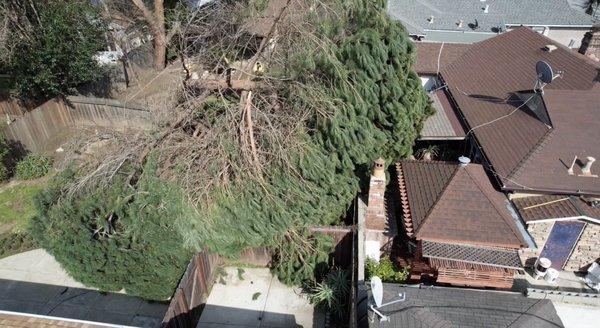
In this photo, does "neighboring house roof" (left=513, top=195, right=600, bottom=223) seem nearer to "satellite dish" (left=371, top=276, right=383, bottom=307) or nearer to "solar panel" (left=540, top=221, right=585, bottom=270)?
"solar panel" (left=540, top=221, right=585, bottom=270)

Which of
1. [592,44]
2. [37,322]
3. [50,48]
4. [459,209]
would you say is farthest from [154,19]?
[592,44]

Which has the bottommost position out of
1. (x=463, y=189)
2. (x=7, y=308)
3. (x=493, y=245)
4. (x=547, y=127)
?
(x=7, y=308)

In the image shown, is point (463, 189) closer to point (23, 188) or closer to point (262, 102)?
point (262, 102)

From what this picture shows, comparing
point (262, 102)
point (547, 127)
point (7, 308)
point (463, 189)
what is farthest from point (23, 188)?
point (547, 127)

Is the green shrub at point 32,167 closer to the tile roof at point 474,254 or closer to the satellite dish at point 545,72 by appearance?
the tile roof at point 474,254

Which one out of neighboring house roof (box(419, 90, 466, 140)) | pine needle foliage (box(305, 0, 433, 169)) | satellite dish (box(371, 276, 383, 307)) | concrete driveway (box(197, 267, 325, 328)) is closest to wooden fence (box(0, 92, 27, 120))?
concrete driveway (box(197, 267, 325, 328))

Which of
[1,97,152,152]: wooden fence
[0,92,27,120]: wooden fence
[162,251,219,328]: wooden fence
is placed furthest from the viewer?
[0,92,27,120]: wooden fence

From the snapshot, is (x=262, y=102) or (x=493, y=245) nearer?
(x=493, y=245)
